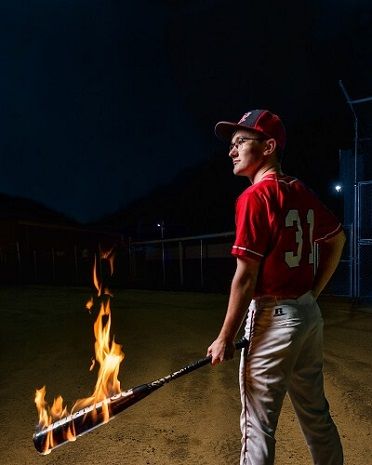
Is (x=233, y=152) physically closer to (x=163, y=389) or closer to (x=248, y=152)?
(x=248, y=152)

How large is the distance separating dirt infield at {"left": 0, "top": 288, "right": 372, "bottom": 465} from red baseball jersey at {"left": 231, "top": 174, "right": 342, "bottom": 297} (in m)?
1.60

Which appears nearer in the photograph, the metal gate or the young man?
the young man

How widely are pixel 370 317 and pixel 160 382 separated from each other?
20.6 feet

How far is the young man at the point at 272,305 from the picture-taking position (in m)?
2.03

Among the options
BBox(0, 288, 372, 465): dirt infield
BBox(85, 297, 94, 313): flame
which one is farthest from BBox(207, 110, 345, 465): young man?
BBox(85, 297, 94, 313): flame

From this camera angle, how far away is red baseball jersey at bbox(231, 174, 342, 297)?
6.58ft

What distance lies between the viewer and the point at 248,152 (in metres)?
2.34

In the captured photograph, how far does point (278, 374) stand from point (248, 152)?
1.28 meters

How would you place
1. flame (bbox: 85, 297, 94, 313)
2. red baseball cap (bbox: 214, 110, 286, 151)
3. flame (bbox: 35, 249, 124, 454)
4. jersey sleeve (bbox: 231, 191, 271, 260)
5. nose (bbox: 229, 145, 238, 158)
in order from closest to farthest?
jersey sleeve (bbox: 231, 191, 271, 260), red baseball cap (bbox: 214, 110, 286, 151), nose (bbox: 229, 145, 238, 158), flame (bbox: 35, 249, 124, 454), flame (bbox: 85, 297, 94, 313)

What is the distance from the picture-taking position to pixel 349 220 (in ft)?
68.8

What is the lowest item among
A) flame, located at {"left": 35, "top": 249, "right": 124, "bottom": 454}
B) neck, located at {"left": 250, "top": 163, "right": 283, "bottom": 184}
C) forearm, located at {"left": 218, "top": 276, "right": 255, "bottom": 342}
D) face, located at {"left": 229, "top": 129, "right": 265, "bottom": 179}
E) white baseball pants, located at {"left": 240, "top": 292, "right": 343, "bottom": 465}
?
flame, located at {"left": 35, "top": 249, "right": 124, "bottom": 454}

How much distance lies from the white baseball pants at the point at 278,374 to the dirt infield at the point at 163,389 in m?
0.89

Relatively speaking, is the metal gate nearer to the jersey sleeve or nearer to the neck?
the neck

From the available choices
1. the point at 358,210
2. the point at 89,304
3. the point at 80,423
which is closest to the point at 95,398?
the point at 80,423
